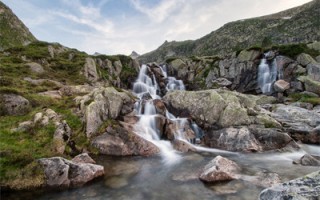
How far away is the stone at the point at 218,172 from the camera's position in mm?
14958

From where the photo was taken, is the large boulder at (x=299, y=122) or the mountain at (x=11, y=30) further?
the mountain at (x=11, y=30)

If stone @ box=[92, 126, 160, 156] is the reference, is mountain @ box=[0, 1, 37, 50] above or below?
above

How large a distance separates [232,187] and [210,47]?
433 ft

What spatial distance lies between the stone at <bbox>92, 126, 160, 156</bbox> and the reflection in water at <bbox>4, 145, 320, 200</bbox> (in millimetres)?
995

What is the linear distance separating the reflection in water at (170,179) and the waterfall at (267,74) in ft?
87.8

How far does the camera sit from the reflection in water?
13.4 m

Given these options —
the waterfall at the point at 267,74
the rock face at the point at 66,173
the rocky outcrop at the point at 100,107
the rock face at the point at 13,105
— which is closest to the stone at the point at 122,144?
the rocky outcrop at the point at 100,107

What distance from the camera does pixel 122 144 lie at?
2169cm

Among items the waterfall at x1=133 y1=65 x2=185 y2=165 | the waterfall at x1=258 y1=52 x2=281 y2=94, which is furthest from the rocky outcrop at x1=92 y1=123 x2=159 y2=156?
the waterfall at x1=258 y1=52 x2=281 y2=94

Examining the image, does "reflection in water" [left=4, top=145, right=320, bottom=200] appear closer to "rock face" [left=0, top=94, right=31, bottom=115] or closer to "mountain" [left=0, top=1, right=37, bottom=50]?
"rock face" [left=0, top=94, right=31, bottom=115]

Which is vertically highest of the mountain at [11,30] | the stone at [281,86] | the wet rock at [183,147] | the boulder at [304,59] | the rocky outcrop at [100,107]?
the mountain at [11,30]

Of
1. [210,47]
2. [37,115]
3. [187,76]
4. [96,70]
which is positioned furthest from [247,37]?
[37,115]

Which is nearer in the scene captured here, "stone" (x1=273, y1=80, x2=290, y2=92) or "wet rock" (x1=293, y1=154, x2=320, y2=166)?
"wet rock" (x1=293, y1=154, x2=320, y2=166)

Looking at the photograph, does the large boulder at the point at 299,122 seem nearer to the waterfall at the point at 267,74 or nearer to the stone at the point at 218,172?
the stone at the point at 218,172
